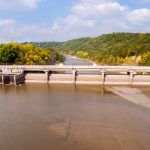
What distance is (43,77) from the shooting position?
5491 cm

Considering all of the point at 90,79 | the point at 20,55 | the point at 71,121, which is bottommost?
the point at 71,121

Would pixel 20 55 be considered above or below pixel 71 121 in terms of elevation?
above

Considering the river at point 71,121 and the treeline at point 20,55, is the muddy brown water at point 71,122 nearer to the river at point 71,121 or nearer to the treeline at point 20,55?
the river at point 71,121

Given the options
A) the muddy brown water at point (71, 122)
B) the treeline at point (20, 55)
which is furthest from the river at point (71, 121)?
the treeline at point (20, 55)

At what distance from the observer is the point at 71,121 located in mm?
28812

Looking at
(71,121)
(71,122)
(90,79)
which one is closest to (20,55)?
(90,79)

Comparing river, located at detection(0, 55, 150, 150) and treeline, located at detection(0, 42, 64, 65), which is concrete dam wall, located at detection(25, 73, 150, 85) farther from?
treeline, located at detection(0, 42, 64, 65)

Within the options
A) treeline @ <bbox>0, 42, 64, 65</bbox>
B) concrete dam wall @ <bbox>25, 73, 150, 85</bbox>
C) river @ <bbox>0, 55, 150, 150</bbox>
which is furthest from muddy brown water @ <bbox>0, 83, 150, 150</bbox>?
treeline @ <bbox>0, 42, 64, 65</bbox>

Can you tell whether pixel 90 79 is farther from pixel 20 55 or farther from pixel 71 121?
pixel 71 121

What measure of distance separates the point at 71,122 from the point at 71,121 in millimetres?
392

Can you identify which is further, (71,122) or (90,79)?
(90,79)

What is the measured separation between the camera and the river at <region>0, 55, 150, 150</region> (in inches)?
888

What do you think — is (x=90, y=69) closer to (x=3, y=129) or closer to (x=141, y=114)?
(x=141, y=114)

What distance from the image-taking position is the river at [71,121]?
22.6m
